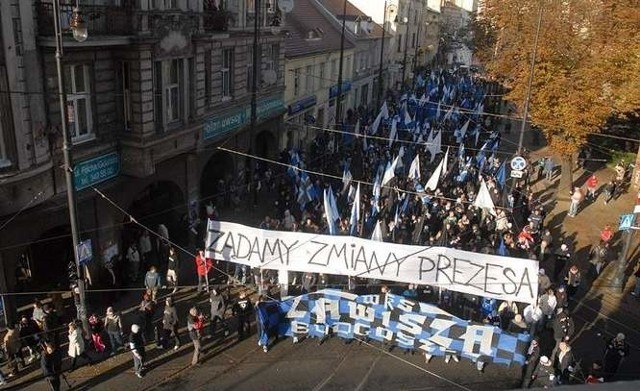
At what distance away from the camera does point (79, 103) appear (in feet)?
48.2

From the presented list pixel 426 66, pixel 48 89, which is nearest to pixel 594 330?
pixel 48 89

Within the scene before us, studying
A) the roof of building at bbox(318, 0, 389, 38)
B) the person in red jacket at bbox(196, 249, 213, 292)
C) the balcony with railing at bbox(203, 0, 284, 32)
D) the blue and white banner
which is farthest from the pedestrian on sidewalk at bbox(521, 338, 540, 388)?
the roof of building at bbox(318, 0, 389, 38)

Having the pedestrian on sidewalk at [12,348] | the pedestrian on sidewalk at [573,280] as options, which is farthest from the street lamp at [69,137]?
the pedestrian on sidewalk at [573,280]

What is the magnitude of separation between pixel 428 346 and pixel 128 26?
1106cm

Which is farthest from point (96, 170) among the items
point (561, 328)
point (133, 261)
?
point (561, 328)

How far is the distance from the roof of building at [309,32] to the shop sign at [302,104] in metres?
2.73

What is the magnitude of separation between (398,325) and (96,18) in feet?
34.4

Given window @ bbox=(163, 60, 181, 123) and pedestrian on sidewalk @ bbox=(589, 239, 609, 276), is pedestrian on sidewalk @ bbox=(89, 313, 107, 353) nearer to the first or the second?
window @ bbox=(163, 60, 181, 123)

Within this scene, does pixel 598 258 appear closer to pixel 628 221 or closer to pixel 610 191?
pixel 628 221

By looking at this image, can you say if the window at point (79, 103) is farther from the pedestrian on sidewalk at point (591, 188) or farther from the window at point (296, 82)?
the pedestrian on sidewalk at point (591, 188)

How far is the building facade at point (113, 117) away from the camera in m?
12.7

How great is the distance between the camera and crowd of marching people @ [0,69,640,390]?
12.6m

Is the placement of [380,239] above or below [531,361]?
above

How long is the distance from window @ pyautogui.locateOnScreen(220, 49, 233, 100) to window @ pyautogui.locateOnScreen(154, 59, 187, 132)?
13.1 feet
